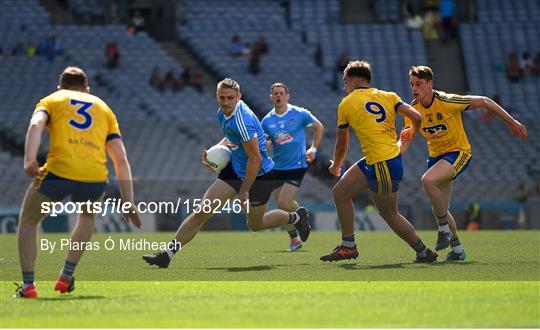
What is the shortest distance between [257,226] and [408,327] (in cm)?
745

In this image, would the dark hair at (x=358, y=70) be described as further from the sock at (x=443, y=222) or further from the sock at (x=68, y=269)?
the sock at (x=68, y=269)

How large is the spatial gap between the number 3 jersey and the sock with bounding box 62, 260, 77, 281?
0.81m

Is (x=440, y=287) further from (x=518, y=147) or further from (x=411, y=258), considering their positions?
(x=518, y=147)

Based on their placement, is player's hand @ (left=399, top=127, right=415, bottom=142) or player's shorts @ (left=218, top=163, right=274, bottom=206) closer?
player's hand @ (left=399, top=127, right=415, bottom=142)

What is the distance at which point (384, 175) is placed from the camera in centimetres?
1481

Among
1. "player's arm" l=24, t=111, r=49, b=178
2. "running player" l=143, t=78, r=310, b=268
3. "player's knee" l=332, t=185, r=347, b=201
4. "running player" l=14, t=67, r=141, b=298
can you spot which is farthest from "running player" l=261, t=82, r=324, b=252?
"player's arm" l=24, t=111, r=49, b=178

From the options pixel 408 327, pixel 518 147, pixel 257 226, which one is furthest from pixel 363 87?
pixel 518 147

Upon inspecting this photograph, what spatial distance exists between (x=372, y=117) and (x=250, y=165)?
4.93 feet

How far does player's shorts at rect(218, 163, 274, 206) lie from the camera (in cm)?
1527

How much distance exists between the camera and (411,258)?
1639cm

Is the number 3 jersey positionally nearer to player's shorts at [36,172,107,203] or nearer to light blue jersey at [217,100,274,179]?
player's shorts at [36,172,107,203]

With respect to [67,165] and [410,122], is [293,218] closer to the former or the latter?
[410,122]

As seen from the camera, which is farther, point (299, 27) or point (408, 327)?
point (299, 27)

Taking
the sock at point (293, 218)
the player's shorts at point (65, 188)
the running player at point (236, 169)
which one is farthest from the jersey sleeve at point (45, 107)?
the sock at point (293, 218)
